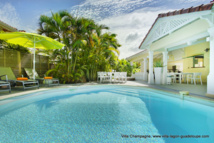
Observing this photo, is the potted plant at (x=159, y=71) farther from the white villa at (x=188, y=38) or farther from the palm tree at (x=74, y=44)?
the palm tree at (x=74, y=44)

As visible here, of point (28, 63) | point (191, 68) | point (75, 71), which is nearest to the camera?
point (28, 63)

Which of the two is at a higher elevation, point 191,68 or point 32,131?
point 191,68

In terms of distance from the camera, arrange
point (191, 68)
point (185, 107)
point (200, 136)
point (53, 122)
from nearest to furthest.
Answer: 1. point (200, 136)
2. point (53, 122)
3. point (185, 107)
4. point (191, 68)

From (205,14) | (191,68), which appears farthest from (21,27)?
(191,68)

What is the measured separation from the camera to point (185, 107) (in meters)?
3.70

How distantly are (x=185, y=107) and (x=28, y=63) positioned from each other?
984 cm

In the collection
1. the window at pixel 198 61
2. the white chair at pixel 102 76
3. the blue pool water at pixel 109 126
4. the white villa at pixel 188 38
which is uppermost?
the white villa at pixel 188 38

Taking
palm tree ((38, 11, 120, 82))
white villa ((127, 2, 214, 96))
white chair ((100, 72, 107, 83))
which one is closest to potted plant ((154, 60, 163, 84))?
white villa ((127, 2, 214, 96))

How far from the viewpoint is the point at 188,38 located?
562 cm

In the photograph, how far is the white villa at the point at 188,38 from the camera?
394 centimetres

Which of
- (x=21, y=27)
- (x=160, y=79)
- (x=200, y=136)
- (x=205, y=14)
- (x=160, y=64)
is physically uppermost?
(x=21, y=27)

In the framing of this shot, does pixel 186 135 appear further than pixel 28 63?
No

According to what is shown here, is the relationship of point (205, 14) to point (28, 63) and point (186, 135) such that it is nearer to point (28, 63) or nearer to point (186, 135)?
point (186, 135)

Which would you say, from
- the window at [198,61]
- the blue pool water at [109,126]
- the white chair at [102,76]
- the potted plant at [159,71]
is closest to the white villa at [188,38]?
the window at [198,61]
